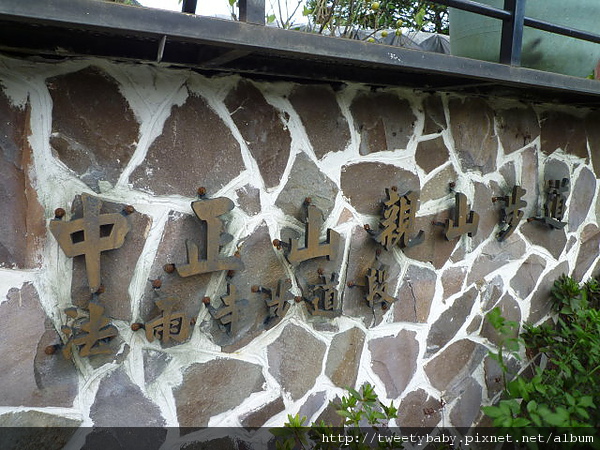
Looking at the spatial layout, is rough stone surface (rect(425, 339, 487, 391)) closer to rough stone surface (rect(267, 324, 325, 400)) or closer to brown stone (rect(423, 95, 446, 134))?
rough stone surface (rect(267, 324, 325, 400))

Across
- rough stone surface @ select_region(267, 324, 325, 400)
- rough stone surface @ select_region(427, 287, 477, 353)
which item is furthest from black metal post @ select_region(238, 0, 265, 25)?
rough stone surface @ select_region(427, 287, 477, 353)

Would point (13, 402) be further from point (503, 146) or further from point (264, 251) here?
point (503, 146)

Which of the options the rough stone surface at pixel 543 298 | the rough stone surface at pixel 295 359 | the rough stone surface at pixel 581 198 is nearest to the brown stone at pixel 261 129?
the rough stone surface at pixel 295 359

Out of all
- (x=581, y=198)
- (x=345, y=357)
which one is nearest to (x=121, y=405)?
(x=345, y=357)

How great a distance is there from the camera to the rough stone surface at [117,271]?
1535 mm

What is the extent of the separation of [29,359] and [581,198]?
10.4ft

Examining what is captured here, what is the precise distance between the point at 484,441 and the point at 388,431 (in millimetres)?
841

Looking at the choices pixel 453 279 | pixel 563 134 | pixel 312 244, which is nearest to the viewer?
pixel 312 244

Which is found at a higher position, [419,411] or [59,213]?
[59,213]

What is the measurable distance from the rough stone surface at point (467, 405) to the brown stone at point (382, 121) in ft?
4.67

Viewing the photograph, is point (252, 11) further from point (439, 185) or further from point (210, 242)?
point (439, 185)

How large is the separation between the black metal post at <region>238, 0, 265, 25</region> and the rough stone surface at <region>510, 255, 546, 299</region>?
7.36 ft

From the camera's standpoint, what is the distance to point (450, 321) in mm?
2643

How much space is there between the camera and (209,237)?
5.61 ft
